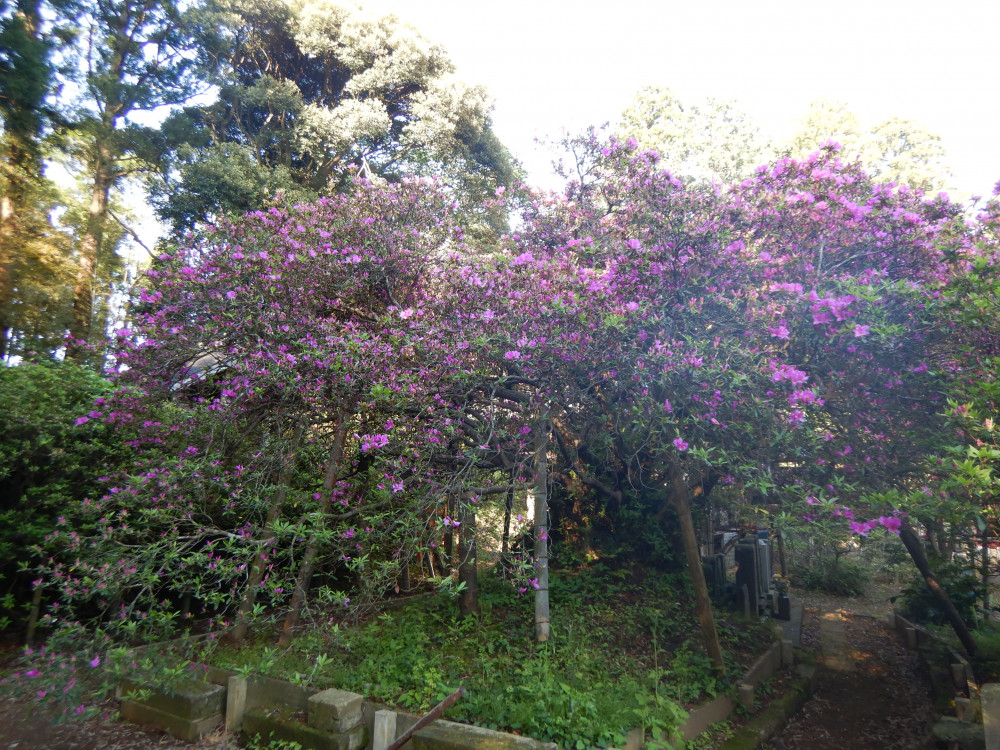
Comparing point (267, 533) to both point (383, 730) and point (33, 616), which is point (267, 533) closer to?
point (383, 730)

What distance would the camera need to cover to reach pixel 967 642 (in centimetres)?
730

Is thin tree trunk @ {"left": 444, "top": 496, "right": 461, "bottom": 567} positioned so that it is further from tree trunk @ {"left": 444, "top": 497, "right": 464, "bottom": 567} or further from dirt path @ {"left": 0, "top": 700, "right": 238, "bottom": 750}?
dirt path @ {"left": 0, "top": 700, "right": 238, "bottom": 750}

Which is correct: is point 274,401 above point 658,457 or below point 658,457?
above

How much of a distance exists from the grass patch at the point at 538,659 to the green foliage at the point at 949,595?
277cm

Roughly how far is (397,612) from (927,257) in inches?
290

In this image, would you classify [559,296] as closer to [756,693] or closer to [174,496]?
[174,496]

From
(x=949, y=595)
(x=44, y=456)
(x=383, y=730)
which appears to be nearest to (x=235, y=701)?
(x=383, y=730)

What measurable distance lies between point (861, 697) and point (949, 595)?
83.7 inches

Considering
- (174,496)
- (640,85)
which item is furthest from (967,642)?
(640,85)

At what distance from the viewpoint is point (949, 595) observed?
8.36 meters

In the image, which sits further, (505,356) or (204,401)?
(204,401)

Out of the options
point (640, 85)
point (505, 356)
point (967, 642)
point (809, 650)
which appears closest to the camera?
point (505, 356)

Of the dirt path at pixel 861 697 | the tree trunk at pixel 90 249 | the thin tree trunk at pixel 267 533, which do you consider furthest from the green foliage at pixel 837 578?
the tree trunk at pixel 90 249

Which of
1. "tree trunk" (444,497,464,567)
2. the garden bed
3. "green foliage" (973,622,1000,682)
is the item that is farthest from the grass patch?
"green foliage" (973,622,1000,682)
